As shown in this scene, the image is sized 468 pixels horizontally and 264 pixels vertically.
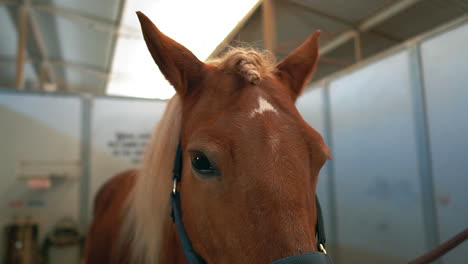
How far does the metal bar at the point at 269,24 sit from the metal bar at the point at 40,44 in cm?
→ 333

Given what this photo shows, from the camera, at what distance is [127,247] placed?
3.43 ft

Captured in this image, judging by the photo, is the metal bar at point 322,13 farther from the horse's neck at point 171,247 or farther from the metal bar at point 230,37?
the horse's neck at point 171,247

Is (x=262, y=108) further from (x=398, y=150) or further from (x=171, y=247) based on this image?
(x=398, y=150)

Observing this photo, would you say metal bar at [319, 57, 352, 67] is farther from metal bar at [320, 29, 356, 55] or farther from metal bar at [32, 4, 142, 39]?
metal bar at [32, 4, 142, 39]

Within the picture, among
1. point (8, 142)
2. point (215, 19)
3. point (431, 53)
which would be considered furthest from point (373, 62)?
point (8, 142)

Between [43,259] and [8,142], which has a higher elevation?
[8,142]

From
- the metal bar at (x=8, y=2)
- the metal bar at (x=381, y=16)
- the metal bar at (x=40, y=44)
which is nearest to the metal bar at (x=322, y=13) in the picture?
the metal bar at (x=381, y=16)

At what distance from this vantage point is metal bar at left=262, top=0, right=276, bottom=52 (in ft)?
3.77

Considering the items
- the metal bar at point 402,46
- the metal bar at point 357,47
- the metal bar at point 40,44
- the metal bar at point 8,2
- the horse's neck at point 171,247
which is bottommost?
the horse's neck at point 171,247

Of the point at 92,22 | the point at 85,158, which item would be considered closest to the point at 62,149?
the point at 85,158

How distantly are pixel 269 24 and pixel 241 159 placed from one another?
33.1 inches

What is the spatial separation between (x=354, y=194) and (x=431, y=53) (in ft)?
3.22

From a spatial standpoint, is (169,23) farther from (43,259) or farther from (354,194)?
(43,259)

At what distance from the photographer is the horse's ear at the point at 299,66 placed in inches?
36.9
